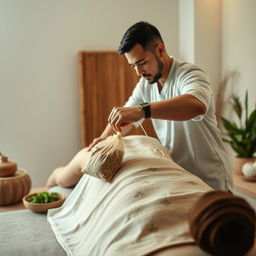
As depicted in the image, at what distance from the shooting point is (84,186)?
148 cm

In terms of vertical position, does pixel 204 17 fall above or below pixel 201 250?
above

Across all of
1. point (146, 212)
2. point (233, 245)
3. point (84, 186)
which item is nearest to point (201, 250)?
point (233, 245)

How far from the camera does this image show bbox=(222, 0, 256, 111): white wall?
2834 mm

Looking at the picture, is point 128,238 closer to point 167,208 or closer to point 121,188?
point 167,208

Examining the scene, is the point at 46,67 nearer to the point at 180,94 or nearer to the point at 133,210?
the point at 180,94

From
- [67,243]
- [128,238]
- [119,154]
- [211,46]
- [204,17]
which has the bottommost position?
[67,243]

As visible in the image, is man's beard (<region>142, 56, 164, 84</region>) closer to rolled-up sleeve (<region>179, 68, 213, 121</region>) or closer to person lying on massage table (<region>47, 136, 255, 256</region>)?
rolled-up sleeve (<region>179, 68, 213, 121</region>)

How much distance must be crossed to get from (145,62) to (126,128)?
0.50 m

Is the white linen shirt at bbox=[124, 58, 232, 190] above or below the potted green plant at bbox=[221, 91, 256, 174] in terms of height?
above

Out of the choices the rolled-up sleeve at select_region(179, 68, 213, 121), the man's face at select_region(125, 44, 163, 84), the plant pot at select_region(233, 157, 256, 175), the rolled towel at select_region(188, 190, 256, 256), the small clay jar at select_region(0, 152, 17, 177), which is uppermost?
the man's face at select_region(125, 44, 163, 84)

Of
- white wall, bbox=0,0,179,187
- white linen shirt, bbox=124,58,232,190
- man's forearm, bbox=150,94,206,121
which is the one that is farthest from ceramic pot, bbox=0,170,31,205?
white wall, bbox=0,0,179,187

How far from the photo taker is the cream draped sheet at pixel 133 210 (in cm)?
92

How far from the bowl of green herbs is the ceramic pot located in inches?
7.4

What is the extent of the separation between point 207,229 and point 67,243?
655 mm
